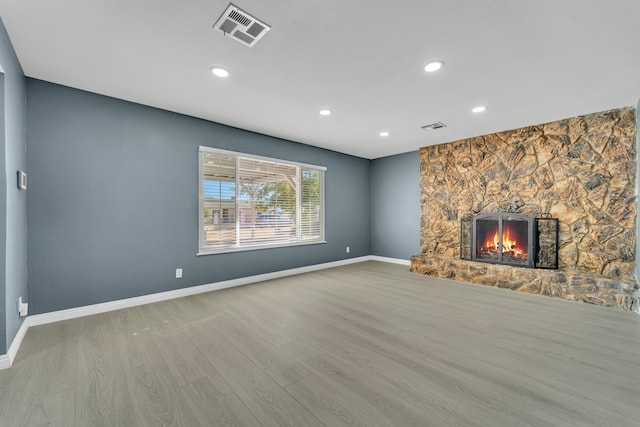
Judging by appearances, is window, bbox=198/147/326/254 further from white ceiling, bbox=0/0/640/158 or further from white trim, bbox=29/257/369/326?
white ceiling, bbox=0/0/640/158

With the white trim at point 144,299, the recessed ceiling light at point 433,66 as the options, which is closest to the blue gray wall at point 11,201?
the white trim at point 144,299

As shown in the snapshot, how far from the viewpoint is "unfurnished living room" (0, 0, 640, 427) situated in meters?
1.78

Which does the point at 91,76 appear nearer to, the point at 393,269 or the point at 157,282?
the point at 157,282

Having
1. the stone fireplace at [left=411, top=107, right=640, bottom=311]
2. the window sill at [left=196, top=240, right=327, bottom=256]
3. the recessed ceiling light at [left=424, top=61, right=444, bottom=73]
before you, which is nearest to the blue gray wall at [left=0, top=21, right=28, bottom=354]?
the window sill at [left=196, top=240, right=327, bottom=256]

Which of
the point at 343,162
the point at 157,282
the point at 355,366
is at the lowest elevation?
the point at 355,366

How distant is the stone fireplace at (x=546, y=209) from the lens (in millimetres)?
3520

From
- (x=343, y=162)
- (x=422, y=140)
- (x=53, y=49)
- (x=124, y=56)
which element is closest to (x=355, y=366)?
(x=124, y=56)

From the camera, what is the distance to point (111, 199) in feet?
10.4

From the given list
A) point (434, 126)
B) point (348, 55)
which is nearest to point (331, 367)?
point (348, 55)

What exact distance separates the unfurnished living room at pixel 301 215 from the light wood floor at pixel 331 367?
2cm

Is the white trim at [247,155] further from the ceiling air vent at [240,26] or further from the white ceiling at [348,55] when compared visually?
the ceiling air vent at [240,26]

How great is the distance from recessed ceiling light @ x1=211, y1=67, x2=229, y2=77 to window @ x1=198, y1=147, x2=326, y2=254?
148 cm

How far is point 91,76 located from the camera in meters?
2.72

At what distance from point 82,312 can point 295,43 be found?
3.61m
